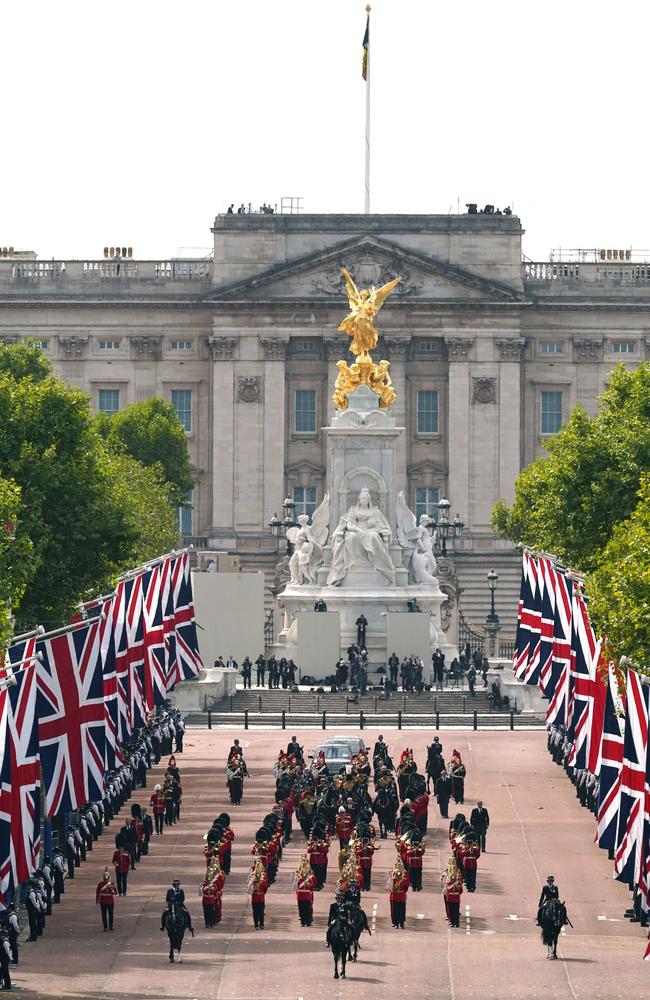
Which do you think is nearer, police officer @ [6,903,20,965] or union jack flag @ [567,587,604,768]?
police officer @ [6,903,20,965]

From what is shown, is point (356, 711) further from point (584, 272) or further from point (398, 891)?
point (584, 272)

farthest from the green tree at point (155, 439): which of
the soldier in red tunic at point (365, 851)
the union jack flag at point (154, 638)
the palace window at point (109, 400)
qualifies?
the soldier in red tunic at point (365, 851)

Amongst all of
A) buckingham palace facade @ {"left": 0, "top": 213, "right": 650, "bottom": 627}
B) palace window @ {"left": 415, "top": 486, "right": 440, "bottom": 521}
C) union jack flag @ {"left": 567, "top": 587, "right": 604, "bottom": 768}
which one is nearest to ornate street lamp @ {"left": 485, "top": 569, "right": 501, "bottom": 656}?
buckingham palace facade @ {"left": 0, "top": 213, "right": 650, "bottom": 627}

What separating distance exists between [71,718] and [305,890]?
7463mm

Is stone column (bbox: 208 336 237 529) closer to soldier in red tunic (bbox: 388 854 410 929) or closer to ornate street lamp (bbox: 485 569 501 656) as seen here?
ornate street lamp (bbox: 485 569 501 656)

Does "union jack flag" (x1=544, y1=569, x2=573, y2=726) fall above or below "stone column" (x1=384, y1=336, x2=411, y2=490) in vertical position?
below

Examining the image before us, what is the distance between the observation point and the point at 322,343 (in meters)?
145

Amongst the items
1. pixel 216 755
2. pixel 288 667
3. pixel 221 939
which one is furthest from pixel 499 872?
pixel 288 667

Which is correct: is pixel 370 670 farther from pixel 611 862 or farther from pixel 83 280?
pixel 83 280

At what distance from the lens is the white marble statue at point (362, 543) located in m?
101

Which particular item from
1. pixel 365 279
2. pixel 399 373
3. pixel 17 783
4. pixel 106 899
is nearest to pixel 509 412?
pixel 399 373

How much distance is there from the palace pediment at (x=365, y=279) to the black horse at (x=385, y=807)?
3295 inches

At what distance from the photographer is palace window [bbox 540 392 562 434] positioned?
14562 cm

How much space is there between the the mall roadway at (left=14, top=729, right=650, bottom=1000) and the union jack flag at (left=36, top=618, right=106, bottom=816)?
2.34 m
